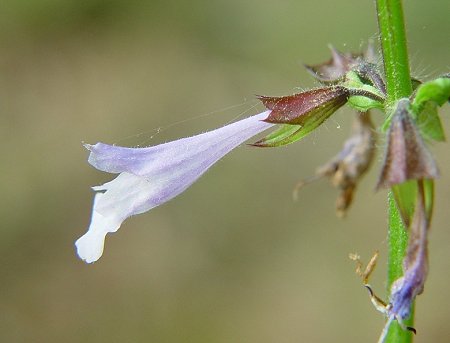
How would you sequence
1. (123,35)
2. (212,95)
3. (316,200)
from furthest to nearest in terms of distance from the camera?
(123,35), (212,95), (316,200)

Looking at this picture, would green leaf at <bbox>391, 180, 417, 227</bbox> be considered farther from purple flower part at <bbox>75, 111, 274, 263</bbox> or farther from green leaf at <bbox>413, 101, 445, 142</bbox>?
purple flower part at <bbox>75, 111, 274, 263</bbox>

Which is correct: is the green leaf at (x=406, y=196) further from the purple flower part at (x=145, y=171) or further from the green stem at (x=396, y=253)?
the purple flower part at (x=145, y=171)

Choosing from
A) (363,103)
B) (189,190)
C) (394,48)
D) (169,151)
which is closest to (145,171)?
(169,151)

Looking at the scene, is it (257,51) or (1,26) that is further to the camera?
(1,26)

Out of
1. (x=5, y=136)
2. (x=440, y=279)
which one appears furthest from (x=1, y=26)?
(x=440, y=279)

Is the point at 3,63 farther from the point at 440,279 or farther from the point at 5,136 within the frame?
the point at 440,279

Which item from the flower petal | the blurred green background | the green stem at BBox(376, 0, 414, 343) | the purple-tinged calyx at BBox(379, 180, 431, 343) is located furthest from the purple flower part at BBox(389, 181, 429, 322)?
the blurred green background

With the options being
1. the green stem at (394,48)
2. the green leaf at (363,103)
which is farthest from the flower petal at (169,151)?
the green stem at (394,48)
